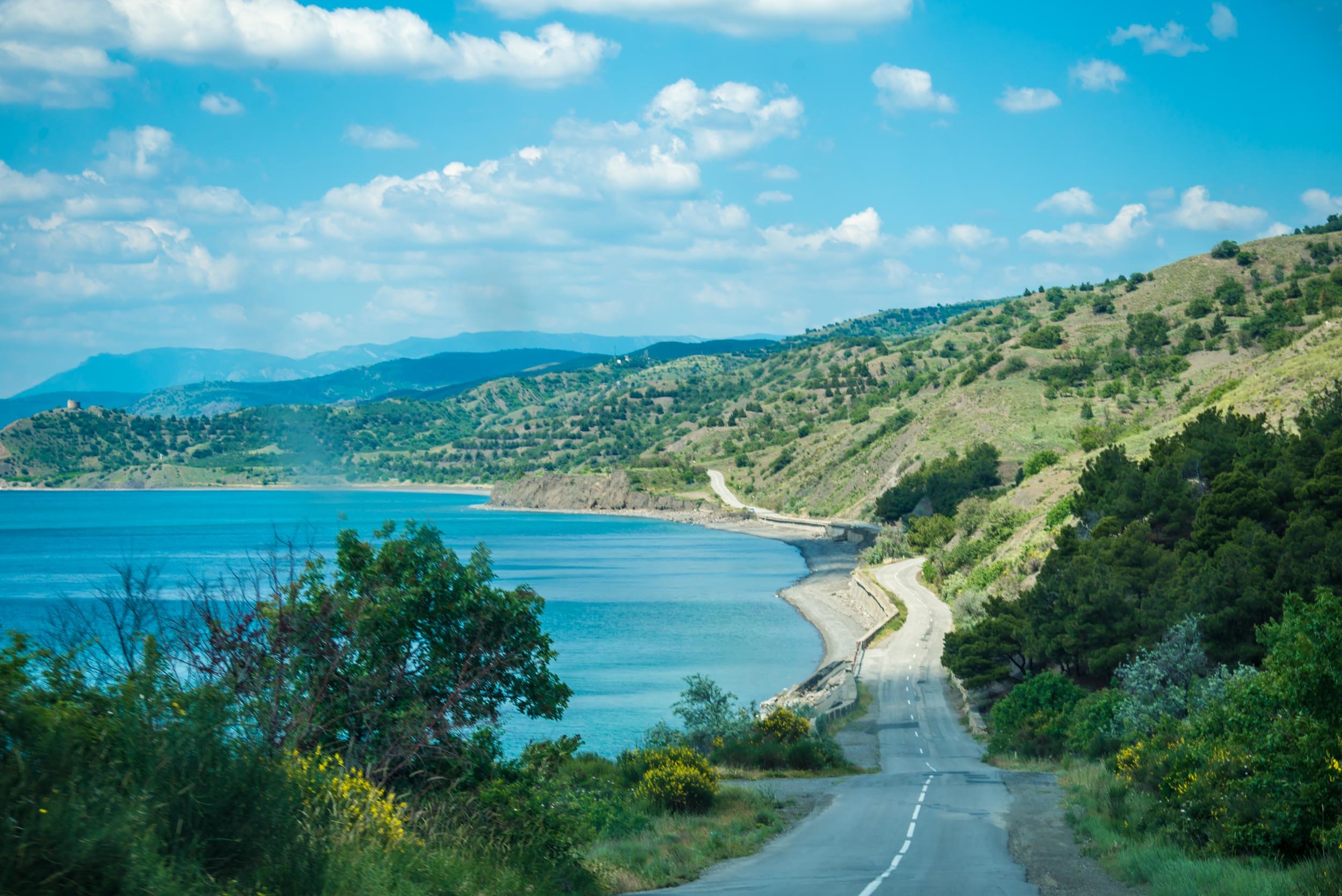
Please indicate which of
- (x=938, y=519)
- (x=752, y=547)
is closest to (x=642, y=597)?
(x=938, y=519)

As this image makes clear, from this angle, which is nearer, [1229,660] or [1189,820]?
[1189,820]

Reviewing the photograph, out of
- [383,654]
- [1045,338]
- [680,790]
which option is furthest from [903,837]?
[1045,338]

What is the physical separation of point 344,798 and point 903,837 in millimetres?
10756

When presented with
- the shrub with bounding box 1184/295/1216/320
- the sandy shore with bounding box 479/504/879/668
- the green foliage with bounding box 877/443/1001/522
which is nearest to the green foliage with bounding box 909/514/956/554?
the green foliage with bounding box 877/443/1001/522

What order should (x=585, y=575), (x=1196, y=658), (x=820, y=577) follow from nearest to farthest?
1. (x=1196, y=658)
2. (x=820, y=577)
3. (x=585, y=575)

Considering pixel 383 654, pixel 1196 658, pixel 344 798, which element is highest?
pixel 383 654

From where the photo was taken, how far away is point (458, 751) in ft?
38.6

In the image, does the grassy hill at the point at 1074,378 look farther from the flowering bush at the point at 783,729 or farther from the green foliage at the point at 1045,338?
the flowering bush at the point at 783,729

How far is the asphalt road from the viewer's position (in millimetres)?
12359

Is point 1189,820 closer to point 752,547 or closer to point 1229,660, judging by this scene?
point 1229,660

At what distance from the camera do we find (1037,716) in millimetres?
31719

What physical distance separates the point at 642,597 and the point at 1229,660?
53.7 m

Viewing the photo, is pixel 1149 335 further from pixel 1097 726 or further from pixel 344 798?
pixel 344 798

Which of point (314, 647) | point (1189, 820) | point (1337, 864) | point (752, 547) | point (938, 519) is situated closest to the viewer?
point (1337, 864)
